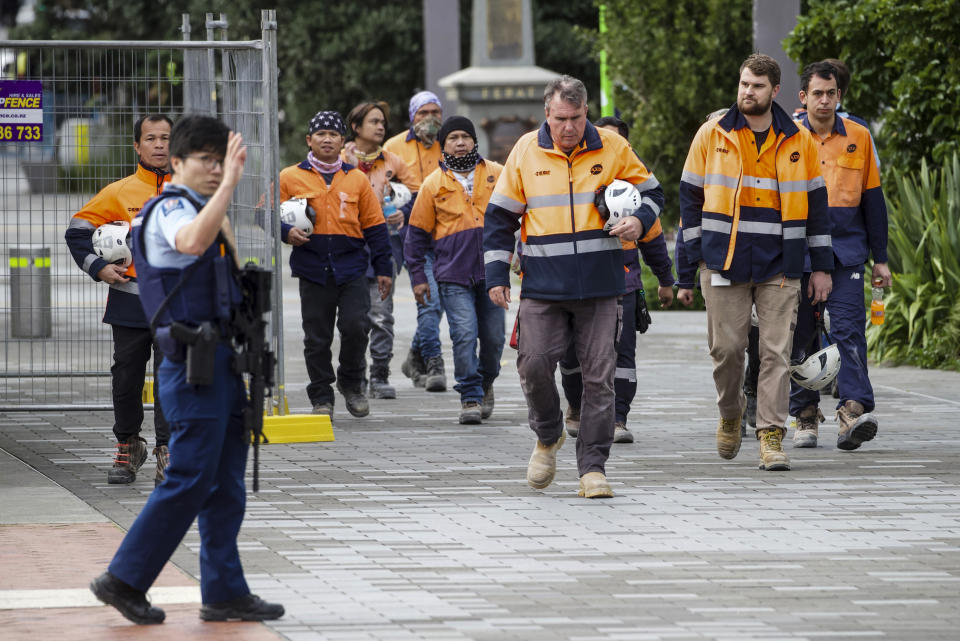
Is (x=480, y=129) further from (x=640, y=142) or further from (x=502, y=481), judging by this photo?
(x=502, y=481)

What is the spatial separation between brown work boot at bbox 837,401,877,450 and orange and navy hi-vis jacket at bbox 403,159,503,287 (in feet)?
8.48

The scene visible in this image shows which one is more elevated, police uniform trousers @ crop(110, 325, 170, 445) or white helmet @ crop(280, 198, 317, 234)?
white helmet @ crop(280, 198, 317, 234)

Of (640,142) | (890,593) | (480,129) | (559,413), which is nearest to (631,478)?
(559,413)

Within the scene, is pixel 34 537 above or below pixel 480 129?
below

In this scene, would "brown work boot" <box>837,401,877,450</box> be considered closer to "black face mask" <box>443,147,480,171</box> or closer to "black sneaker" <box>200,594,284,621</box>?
"black face mask" <box>443,147,480,171</box>

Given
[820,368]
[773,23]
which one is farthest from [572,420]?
[773,23]

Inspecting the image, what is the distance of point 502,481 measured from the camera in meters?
8.77

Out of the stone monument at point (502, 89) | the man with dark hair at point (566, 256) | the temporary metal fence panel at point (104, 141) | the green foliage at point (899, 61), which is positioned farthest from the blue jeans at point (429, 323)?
the stone monument at point (502, 89)

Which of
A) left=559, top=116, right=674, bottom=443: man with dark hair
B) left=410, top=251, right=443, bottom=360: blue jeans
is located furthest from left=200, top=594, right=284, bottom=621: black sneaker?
left=410, top=251, right=443, bottom=360: blue jeans

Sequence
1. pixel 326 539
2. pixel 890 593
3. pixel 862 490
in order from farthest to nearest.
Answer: pixel 862 490, pixel 326 539, pixel 890 593

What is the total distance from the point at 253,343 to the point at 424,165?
729cm

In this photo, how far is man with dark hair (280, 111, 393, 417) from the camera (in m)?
10.8

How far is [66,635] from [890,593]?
2.87 meters

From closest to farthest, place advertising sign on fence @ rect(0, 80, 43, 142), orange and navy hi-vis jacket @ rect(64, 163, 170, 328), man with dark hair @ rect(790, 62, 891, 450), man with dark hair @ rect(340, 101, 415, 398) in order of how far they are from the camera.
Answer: orange and navy hi-vis jacket @ rect(64, 163, 170, 328) → man with dark hair @ rect(790, 62, 891, 450) → advertising sign on fence @ rect(0, 80, 43, 142) → man with dark hair @ rect(340, 101, 415, 398)
